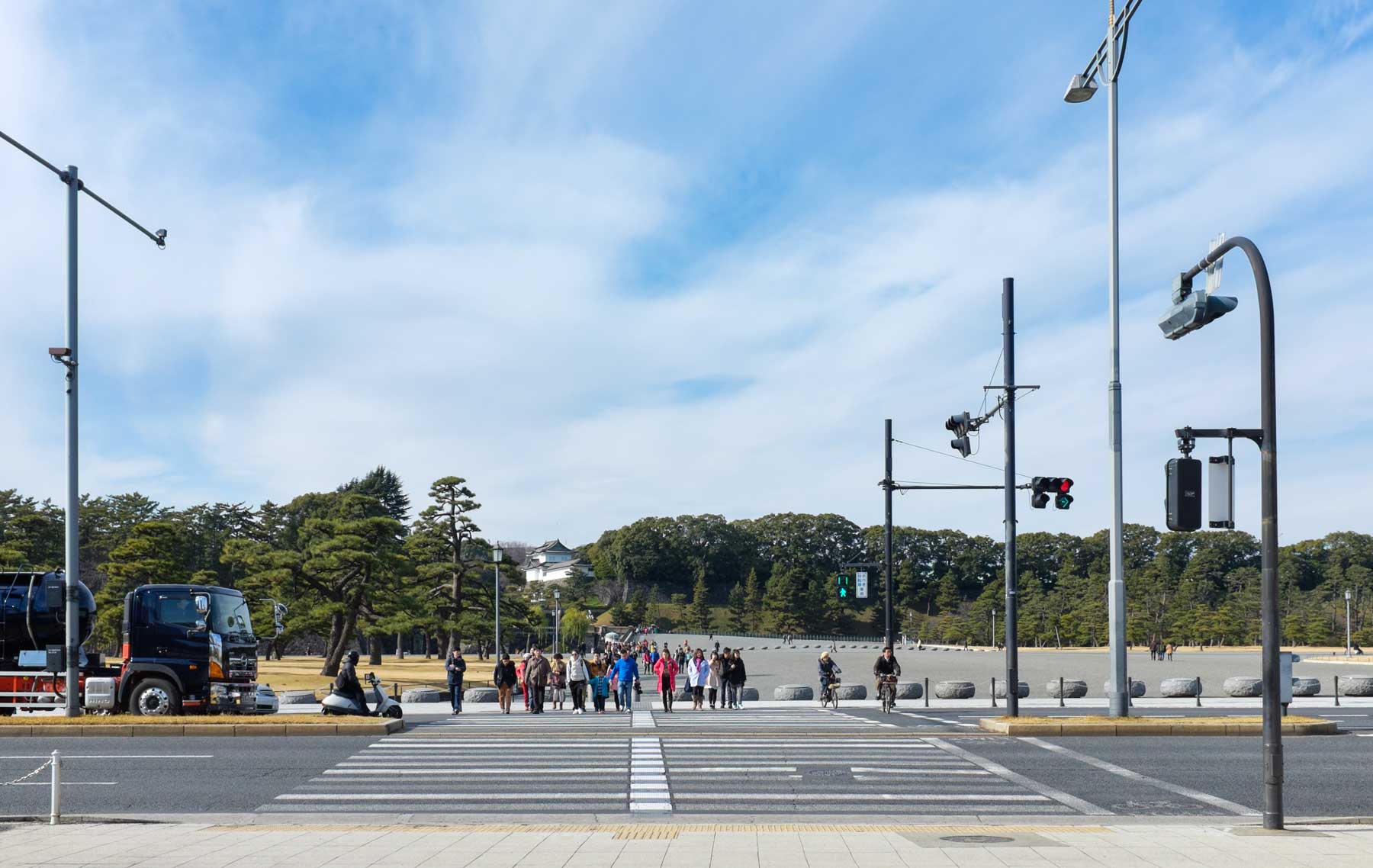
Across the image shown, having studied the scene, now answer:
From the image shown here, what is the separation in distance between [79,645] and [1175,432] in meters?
20.8

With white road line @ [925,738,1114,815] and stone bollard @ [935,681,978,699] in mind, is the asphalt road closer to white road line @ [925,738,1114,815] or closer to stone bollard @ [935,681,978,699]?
white road line @ [925,738,1114,815]

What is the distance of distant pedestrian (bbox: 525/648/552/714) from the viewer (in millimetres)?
28438

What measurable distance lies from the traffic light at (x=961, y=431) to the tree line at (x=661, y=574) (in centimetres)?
1652

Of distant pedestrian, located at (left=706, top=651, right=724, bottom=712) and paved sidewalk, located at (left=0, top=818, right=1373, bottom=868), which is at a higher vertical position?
paved sidewalk, located at (left=0, top=818, right=1373, bottom=868)

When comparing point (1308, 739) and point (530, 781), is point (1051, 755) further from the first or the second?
point (530, 781)

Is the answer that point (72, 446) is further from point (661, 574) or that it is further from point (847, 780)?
point (661, 574)

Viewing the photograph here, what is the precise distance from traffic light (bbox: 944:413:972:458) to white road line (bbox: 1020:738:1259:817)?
29.9 ft

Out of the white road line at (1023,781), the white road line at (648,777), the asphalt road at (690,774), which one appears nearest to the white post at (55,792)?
the asphalt road at (690,774)

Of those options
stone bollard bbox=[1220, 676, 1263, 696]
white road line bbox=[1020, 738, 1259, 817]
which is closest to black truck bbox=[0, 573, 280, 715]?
white road line bbox=[1020, 738, 1259, 817]

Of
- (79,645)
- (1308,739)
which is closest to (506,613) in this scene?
(79,645)

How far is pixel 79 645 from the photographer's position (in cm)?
2323

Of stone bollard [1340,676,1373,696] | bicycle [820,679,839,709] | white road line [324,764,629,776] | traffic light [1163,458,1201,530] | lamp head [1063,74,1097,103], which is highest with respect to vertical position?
lamp head [1063,74,1097,103]

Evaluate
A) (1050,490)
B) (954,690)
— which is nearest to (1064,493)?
(1050,490)

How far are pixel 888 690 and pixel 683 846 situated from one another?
59.7 feet
